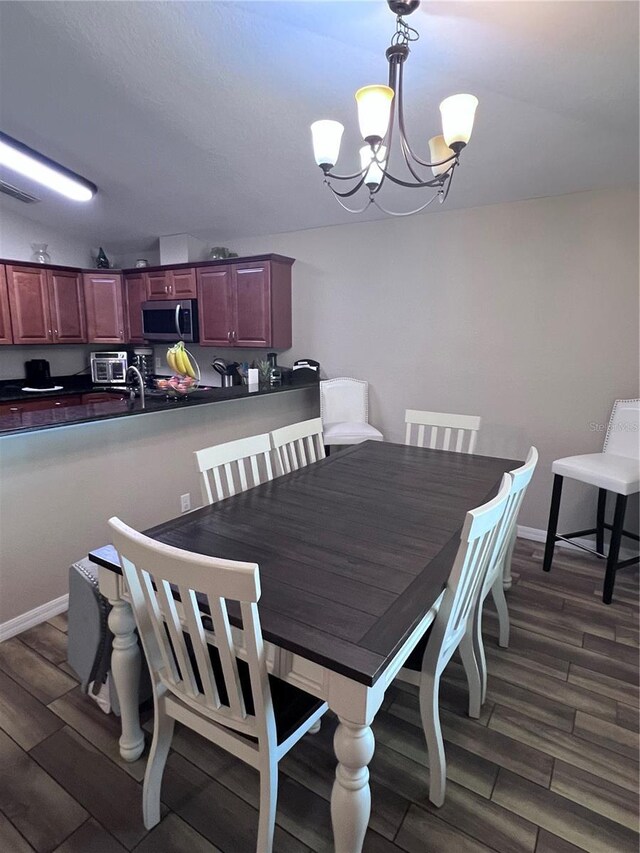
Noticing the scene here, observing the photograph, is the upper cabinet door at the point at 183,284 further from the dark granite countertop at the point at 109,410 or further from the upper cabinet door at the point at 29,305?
the dark granite countertop at the point at 109,410

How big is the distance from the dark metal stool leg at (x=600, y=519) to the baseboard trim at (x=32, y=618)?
10.8 feet

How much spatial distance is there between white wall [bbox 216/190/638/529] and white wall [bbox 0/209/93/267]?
2.74m

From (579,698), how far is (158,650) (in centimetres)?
173

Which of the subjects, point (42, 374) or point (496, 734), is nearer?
point (496, 734)

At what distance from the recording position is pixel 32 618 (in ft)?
7.15

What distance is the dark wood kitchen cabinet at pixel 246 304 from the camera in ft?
12.8

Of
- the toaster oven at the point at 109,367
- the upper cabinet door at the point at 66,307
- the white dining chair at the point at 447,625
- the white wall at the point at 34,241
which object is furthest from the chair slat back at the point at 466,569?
the white wall at the point at 34,241

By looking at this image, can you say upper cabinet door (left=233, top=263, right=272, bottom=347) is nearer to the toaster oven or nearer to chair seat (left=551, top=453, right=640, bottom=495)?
the toaster oven

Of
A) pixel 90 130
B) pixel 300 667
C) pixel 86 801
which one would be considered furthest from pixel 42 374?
pixel 300 667

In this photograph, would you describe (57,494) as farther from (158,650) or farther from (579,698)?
(579,698)

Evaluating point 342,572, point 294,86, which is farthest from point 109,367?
point 342,572

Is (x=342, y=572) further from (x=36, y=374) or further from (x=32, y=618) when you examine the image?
(x=36, y=374)

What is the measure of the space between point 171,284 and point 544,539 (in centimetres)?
419

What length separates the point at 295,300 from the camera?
4.09 metres
